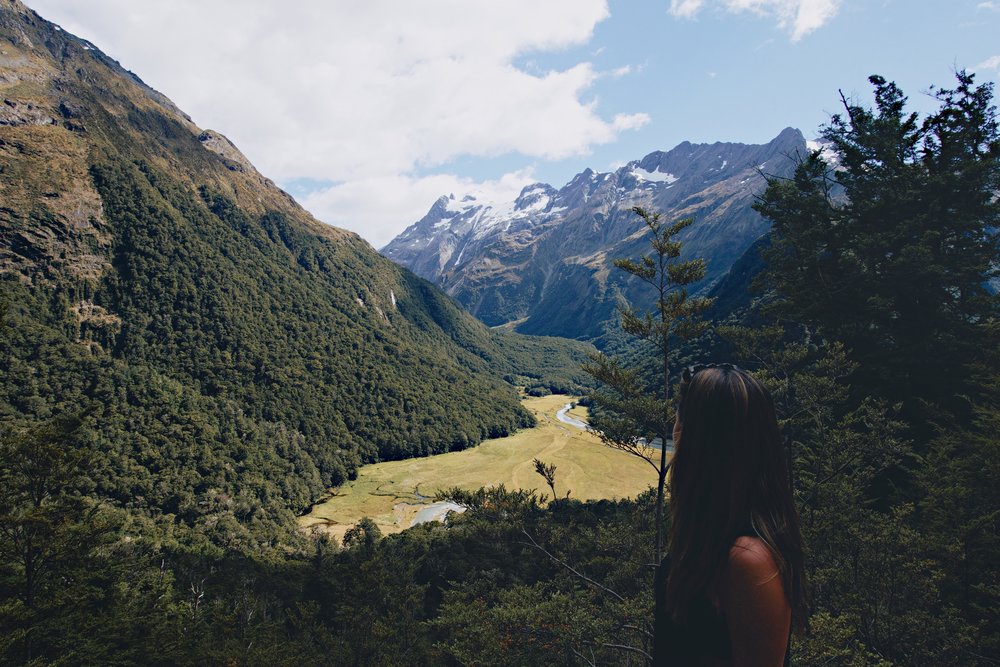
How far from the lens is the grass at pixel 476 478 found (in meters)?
96.8

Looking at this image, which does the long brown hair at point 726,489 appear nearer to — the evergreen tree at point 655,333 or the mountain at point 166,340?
the evergreen tree at point 655,333

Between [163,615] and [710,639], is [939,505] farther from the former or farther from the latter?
[163,615]

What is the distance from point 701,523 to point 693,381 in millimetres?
1054

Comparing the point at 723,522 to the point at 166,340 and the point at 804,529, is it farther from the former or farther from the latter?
the point at 166,340

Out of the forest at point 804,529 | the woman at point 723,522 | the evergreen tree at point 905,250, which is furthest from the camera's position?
the evergreen tree at point 905,250

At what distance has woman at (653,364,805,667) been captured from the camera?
2.85m

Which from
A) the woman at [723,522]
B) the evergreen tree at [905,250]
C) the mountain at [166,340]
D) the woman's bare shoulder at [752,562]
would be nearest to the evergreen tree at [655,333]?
the woman at [723,522]

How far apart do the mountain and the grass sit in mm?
7681

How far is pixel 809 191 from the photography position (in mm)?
34469

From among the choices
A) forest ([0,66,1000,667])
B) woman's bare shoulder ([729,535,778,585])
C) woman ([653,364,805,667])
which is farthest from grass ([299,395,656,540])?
woman's bare shoulder ([729,535,778,585])

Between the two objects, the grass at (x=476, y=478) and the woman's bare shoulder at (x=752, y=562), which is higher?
the woman's bare shoulder at (x=752, y=562)

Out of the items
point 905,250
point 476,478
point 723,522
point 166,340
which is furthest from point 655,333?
point 166,340

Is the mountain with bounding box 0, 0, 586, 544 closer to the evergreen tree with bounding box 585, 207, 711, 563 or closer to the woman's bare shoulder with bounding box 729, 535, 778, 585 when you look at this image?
the evergreen tree with bounding box 585, 207, 711, 563

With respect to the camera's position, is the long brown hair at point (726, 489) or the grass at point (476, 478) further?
the grass at point (476, 478)
